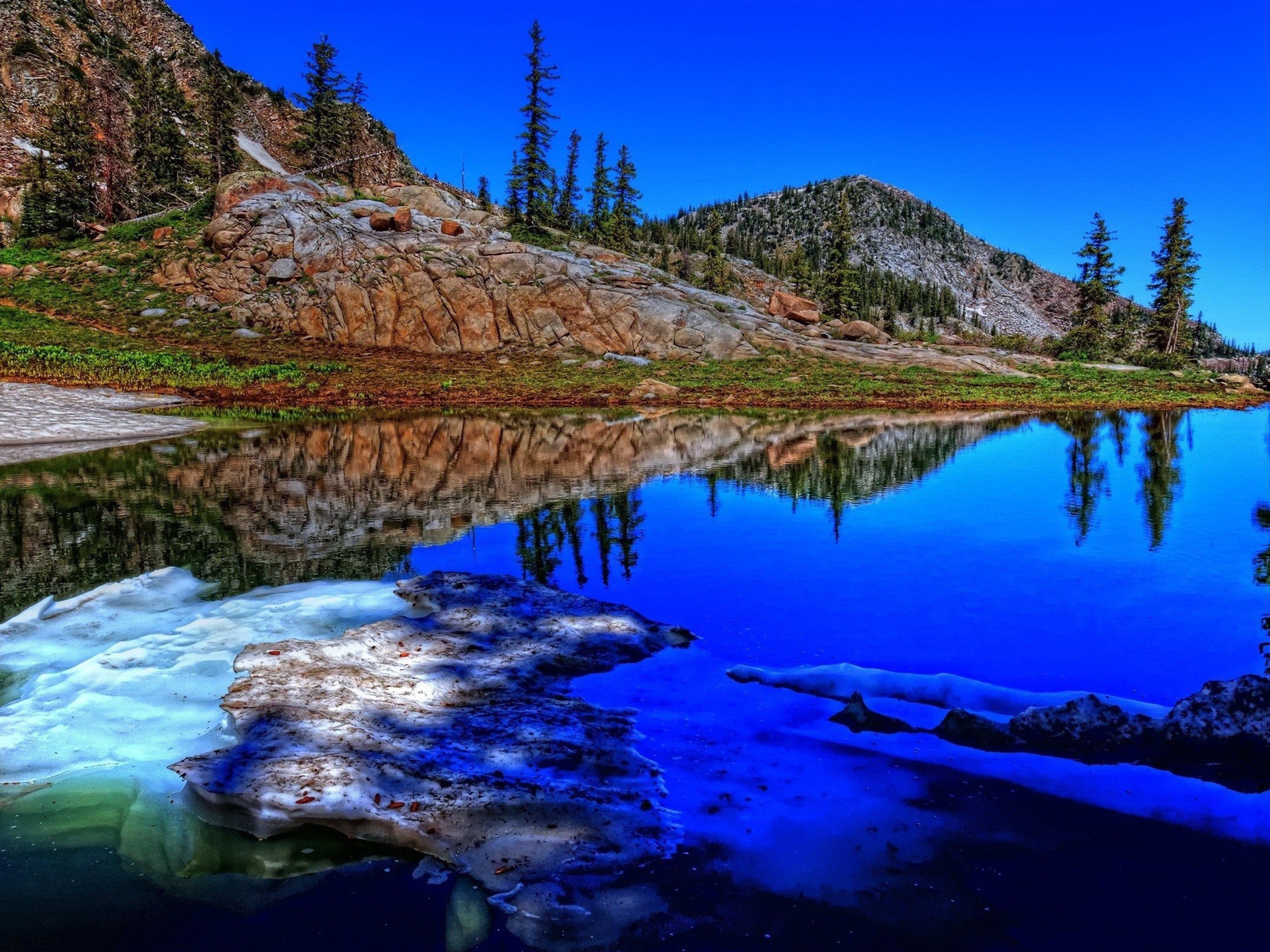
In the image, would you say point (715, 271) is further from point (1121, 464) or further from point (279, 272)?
point (1121, 464)

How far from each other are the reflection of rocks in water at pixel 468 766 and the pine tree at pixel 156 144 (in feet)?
248

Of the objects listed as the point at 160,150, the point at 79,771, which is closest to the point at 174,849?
the point at 79,771

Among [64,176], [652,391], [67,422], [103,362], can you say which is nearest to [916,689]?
[67,422]

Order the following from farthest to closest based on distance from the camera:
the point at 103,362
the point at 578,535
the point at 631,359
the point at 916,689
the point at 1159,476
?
1. the point at 631,359
2. the point at 103,362
3. the point at 1159,476
4. the point at 578,535
5. the point at 916,689

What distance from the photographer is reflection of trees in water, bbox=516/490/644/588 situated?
29.5 ft

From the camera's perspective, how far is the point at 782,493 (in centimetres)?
1395

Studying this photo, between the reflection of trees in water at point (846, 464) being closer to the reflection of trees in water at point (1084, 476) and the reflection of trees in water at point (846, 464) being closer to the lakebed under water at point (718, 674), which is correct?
the lakebed under water at point (718, 674)

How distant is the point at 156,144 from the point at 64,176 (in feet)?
31.9

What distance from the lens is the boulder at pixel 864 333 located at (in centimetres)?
6600

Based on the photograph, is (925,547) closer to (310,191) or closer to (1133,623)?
(1133,623)

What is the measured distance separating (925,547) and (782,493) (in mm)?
4244

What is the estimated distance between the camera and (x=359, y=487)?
555 inches

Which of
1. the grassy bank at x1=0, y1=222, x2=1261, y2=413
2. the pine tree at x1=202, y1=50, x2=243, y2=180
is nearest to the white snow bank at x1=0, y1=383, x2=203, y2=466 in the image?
the grassy bank at x1=0, y1=222, x2=1261, y2=413

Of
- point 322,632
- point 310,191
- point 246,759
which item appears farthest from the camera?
point 310,191
